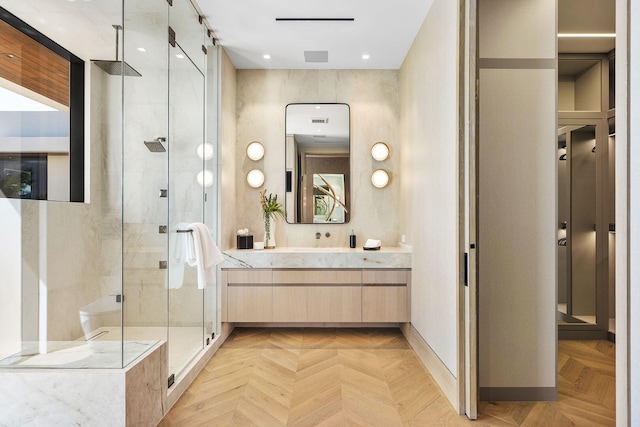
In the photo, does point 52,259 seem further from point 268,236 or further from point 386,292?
point 386,292

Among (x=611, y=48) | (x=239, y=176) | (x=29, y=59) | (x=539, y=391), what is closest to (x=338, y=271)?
(x=239, y=176)

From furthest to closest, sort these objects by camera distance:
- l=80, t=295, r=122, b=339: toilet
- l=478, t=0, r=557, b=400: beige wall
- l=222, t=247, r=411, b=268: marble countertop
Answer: l=222, t=247, r=411, b=268: marble countertop, l=478, t=0, r=557, b=400: beige wall, l=80, t=295, r=122, b=339: toilet

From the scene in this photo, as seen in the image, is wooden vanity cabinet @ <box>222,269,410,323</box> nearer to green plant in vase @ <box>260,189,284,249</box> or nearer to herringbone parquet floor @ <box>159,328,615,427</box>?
herringbone parquet floor @ <box>159,328,615,427</box>

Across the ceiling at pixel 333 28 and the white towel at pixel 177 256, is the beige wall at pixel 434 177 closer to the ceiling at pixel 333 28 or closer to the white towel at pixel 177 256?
the ceiling at pixel 333 28

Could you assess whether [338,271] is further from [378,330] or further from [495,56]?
[495,56]

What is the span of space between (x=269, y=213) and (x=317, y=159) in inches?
30.7

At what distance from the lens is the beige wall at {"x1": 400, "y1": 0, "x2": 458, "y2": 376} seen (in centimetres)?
241

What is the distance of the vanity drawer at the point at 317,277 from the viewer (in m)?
3.66

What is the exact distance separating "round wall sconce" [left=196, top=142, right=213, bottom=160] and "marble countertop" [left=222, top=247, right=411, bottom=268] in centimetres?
92

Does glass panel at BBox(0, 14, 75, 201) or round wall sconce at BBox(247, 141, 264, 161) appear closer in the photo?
glass panel at BBox(0, 14, 75, 201)

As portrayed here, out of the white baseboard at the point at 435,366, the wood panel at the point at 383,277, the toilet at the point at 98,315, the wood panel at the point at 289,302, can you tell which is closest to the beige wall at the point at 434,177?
the white baseboard at the point at 435,366

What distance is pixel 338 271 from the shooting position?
367 centimetres

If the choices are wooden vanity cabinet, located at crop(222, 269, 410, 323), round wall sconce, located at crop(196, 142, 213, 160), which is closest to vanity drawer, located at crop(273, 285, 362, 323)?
wooden vanity cabinet, located at crop(222, 269, 410, 323)
